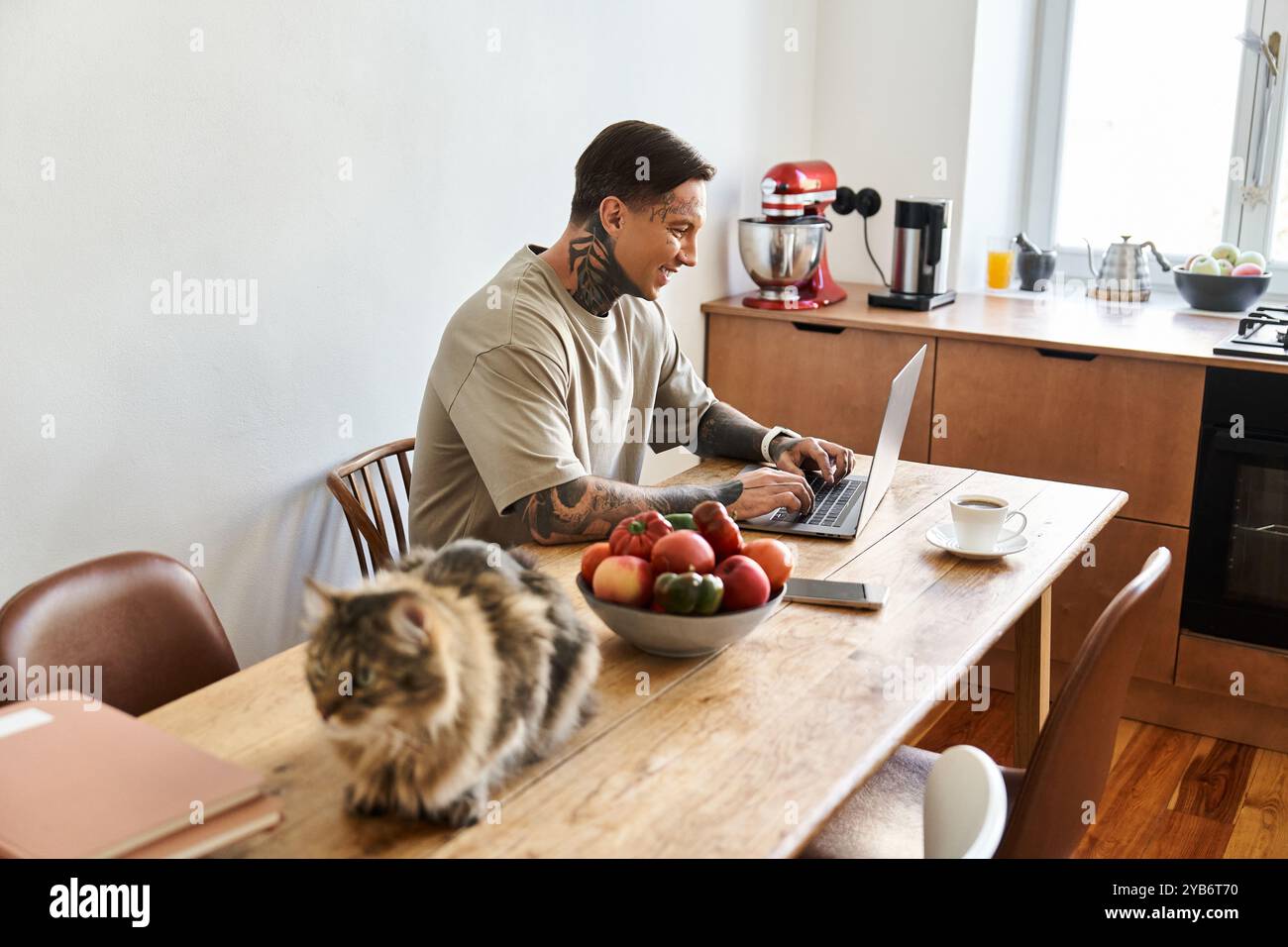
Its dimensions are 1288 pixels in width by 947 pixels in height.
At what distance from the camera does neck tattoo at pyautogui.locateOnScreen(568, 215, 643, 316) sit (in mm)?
2072

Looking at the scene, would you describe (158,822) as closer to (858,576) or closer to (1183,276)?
(858,576)

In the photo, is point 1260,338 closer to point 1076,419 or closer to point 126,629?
point 1076,419

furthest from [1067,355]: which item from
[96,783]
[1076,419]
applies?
Answer: [96,783]

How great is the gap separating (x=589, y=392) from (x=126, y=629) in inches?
34.7

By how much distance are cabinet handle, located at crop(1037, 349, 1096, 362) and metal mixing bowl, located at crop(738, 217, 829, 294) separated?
657 millimetres

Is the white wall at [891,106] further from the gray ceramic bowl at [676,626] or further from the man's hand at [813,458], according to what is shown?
the gray ceramic bowl at [676,626]

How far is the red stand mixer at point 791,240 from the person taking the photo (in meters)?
3.20

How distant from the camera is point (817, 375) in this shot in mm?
3232

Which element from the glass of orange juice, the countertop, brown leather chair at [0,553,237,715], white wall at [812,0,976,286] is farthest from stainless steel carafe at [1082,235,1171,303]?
brown leather chair at [0,553,237,715]

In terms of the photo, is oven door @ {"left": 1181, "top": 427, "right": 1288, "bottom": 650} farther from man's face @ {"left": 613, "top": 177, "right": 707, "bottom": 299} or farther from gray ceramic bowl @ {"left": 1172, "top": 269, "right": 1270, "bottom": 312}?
man's face @ {"left": 613, "top": 177, "right": 707, "bottom": 299}

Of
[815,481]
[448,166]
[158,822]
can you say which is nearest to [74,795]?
[158,822]

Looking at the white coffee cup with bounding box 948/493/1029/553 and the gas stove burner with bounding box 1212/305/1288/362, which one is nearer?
the white coffee cup with bounding box 948/493/1029/553

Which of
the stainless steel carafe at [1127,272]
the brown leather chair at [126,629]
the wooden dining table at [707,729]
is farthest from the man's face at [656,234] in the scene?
the stainless steel carafe at [1127,272]

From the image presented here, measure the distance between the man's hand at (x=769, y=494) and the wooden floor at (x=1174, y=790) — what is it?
1.05m
